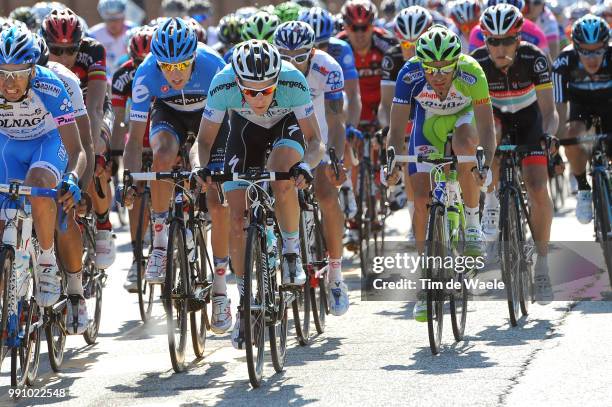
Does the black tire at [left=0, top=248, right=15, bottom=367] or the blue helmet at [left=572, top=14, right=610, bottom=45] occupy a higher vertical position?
the blue helmet at [left=572, top=14, right=610, bottom=45]

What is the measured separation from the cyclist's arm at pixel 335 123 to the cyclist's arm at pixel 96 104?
168cm

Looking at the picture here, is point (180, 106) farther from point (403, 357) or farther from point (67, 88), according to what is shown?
point (403, 357)

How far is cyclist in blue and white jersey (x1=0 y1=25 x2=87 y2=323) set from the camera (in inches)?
334

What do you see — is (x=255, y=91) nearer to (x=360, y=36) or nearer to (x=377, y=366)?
(x=377, y=366)

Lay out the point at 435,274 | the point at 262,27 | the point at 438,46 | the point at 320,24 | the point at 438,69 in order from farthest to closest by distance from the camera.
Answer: the point at 320,24 < the point at 262,27 < the point at 438,69 < the point at 438,46 < the point at 435,274

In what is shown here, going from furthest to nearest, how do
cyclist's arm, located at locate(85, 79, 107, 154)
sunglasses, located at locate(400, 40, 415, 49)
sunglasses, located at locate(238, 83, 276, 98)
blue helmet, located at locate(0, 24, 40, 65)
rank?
sunglasses, located at locate(400, 40, 415, 49), cyclist's arm, located at locate(85, 79, 107, 154), sunglasses, located at locate(238, 83, 276, 98), blue helmet, located at locate(0, 24, 40, 65)

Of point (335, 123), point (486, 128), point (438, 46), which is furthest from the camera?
point (335, 123)

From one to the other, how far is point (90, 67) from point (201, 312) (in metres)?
2.62

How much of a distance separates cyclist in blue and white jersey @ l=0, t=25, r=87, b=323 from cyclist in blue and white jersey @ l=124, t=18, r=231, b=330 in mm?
895

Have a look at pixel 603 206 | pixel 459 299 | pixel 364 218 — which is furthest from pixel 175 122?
pixel 364 218

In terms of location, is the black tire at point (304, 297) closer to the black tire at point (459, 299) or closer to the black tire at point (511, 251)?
the black tire at point (459, 299)

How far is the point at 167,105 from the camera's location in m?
10.3

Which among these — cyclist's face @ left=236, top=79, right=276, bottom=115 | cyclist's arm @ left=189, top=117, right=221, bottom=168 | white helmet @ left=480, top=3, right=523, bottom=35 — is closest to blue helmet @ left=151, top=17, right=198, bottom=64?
cyclist's arm @ left=189, top=117, right=221, bottom=168

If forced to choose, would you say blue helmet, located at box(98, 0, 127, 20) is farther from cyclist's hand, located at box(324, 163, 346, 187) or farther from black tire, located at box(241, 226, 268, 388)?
black tire, located at box(241, 226, 268, 388)
